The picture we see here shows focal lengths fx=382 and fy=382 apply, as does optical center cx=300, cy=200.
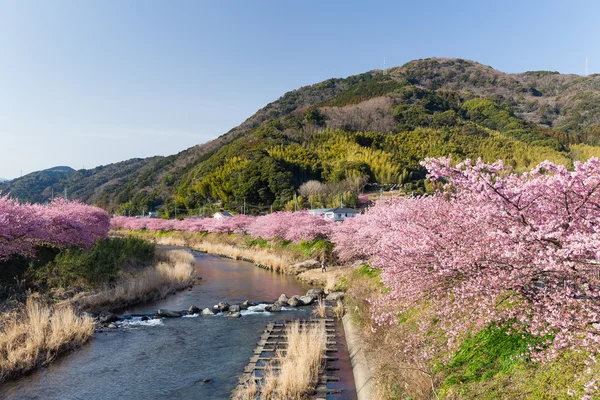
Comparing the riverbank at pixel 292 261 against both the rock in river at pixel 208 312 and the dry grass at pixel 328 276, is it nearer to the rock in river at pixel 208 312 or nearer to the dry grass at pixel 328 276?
the dry grass at pixel 328 276

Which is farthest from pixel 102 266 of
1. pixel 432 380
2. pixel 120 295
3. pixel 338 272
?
pixel 432 380

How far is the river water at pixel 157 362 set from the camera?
37.4 ft

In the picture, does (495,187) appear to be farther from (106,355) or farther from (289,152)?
(289,152)

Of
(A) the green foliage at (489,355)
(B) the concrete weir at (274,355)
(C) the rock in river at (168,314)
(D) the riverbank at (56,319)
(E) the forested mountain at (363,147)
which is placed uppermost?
(E) the forested mountain at (363,147)

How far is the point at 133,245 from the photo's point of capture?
3166cm

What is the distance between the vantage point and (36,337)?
13484 mm

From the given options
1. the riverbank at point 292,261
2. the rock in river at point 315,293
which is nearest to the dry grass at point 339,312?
the riverbank at point 292,261

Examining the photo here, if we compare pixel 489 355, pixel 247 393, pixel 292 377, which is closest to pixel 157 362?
pixel 247 393

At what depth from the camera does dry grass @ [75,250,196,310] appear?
20.3 metres

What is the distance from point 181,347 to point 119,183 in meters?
188

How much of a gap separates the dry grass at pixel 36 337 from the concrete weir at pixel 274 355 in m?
7.05

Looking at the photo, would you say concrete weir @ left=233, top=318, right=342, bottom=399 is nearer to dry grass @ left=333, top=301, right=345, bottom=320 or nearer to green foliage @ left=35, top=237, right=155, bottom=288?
dry grass @ left=333, top=301, right=345, bottom=320

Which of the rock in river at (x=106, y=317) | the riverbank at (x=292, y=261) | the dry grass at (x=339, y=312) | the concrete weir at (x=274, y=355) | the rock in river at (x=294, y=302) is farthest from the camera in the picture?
the rock in river at (x=294, y=302)

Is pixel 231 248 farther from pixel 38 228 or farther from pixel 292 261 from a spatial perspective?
pixel 38 228
